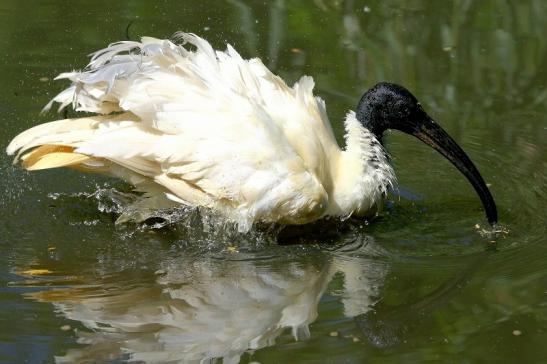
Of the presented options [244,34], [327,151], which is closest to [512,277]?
[327,151]

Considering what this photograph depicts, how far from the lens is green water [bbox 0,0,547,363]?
534cm

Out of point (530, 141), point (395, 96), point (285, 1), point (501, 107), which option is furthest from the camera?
point (285, 1)

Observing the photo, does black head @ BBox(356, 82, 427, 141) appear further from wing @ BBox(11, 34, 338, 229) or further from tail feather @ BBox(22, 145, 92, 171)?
tail feather @ BBox(22, 145, 92, 171)

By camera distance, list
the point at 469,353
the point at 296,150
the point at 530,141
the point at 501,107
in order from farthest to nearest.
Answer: the point at 501,107 → the point at 530,141 → the point at 296,150 → the point at 469,353

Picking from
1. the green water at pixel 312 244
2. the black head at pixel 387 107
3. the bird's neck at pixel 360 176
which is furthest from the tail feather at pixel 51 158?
the black head at pixel 387 107

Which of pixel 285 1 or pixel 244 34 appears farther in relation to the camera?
pixel 285 1

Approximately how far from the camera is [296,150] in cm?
658

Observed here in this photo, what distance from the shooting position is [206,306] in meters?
5.71

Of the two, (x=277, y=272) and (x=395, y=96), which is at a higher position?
(x=395, y=96)

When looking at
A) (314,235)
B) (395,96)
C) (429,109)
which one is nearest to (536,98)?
(429,109)

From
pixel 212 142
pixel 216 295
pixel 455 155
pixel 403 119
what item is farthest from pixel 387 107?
pixel 216 295

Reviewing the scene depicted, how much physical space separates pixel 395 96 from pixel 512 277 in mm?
1594

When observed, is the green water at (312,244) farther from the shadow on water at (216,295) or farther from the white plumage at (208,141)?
the white plumage at (208,141)

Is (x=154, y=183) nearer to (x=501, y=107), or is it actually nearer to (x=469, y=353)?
(x=469, y=353)
